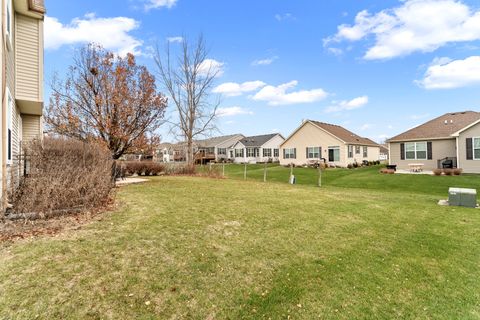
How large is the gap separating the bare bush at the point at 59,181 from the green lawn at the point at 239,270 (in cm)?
85

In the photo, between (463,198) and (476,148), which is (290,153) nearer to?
(476,148)

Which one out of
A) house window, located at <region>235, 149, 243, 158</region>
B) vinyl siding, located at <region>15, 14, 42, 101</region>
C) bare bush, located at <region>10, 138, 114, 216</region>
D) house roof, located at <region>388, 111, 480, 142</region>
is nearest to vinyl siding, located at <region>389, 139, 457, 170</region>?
house roof, located at <region>388, 111, 480, 142</region>

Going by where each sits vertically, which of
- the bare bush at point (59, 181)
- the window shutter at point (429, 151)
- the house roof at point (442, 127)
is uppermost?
the house roof at point (442, 127)

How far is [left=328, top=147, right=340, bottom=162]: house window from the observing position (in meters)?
31.0

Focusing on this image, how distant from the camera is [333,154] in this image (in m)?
31.5

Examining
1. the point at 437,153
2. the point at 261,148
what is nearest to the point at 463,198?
Result: the point at 437,153

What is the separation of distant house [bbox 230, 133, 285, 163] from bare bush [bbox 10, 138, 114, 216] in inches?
1550

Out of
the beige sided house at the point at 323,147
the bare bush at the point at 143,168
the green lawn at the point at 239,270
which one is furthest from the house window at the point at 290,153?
the green lawn at the point at 239,270

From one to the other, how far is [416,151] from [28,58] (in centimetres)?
2843

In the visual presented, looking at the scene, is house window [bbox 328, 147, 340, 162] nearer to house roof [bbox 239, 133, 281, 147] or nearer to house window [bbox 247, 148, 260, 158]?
house roof [bbox 239, 133, 281, 147]

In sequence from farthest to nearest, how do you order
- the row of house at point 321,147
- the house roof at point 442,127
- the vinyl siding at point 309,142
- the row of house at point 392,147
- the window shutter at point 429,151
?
the row of house at point 321,147
the vinyl siding at point 309,142
the window shutter at point 429,151
the house roof at point 442,127
the row of house at point 392,147

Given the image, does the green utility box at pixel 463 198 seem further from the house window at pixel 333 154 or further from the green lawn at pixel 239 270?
the house window at pixel 333 154

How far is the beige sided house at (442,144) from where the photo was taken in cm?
2098

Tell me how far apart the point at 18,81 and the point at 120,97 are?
5.58 meters
